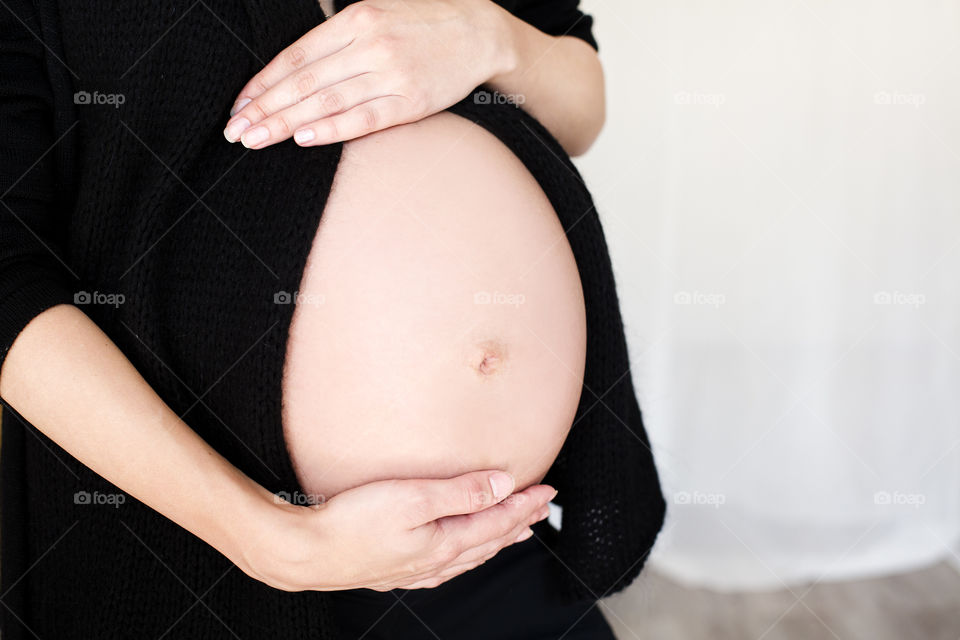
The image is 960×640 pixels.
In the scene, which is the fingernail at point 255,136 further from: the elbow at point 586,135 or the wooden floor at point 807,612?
the wooden floor at point 807,612

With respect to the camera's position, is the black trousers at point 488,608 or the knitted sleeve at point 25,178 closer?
the knitted sleeve at point 25,178

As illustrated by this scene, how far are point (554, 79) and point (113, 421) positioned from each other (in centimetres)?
55

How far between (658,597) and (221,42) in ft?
5.44

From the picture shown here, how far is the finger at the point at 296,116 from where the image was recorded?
585 mm

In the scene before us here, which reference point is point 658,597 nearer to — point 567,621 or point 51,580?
point 567,621

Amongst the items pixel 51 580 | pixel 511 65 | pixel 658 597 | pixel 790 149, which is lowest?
pixel 658 597

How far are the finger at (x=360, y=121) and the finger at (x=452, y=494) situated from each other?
0.93 feet

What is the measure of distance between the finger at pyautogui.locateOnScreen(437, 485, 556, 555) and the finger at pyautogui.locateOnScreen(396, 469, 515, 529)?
11mm

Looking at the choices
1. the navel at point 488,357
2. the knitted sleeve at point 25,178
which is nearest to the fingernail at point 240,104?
the knitted sleeve at point 25,178

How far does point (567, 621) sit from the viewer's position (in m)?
0.79

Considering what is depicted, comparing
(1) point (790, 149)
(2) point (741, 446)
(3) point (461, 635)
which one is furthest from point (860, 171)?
(3) point (461, 635)

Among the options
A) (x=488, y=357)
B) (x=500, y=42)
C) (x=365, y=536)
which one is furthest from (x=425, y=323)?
(x=500, y=42)

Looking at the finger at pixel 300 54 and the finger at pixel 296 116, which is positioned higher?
the finger at pixel 300 54

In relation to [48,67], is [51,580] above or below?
below
